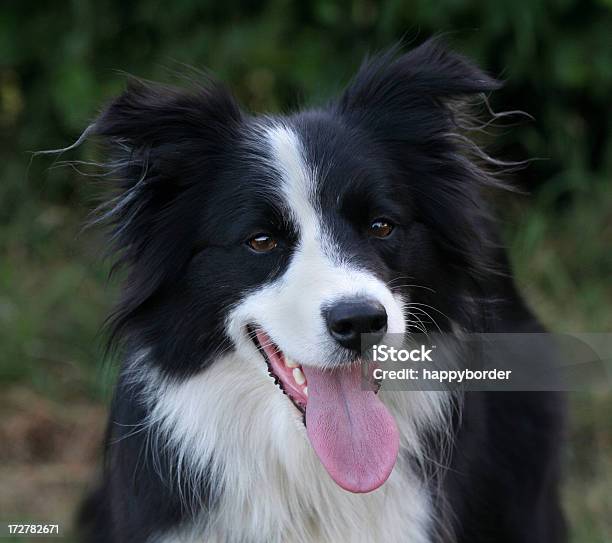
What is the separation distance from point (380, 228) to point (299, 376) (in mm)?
486

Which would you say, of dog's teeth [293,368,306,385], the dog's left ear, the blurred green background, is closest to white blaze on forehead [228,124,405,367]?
dog's teeth [293,368,306,385]

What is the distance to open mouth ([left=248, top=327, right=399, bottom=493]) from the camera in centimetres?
276

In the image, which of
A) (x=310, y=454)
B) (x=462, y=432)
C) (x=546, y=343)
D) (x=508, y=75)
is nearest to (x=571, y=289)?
(x=508, y=75)

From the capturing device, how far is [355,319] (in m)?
2.53

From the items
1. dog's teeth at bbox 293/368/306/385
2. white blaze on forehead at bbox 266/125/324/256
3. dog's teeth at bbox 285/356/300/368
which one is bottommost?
dog's teeth at bbox 293/368/306/385

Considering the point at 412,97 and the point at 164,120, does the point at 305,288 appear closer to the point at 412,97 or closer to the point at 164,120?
the point at 164,120

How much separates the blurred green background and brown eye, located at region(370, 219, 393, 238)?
7.33ft

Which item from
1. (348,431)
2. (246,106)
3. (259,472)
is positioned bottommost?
(259,472)

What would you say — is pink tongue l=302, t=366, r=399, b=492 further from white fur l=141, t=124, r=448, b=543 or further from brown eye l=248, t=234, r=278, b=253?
brown eye l=248, t=234, r=278, b=253

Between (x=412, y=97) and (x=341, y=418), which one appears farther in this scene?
(x=412, y=97)

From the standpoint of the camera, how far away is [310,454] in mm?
2967

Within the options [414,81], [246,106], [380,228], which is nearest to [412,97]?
[414,81]

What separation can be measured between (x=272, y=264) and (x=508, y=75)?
3.41m

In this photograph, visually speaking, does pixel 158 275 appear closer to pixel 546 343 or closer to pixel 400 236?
pixel 400 236
